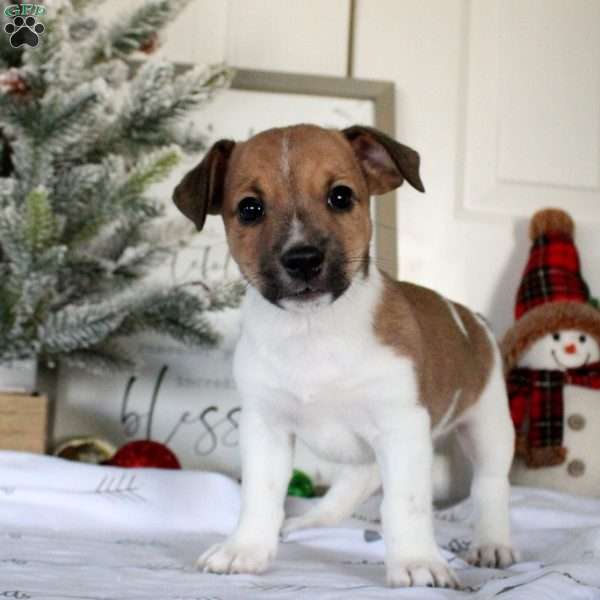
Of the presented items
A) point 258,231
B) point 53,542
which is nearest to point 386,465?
point 258,231

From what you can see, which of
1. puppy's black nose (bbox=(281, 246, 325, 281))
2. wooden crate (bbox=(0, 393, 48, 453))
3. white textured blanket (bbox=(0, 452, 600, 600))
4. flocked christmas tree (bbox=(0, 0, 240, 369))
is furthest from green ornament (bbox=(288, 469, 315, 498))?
puppy's black nose (bbox=(281, 246, 325, 281))

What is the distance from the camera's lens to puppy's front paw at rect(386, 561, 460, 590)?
4.59 feet

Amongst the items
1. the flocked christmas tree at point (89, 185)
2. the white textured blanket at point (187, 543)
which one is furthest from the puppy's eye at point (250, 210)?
the white textured blanket at point (187, 543)

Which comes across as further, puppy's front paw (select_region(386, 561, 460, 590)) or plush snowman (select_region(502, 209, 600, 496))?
plush snowman (select_region(502, 209, 600, 496))

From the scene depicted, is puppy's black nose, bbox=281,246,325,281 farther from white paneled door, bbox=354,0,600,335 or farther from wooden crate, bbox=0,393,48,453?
white paneled door, bbox=354,0,600,335

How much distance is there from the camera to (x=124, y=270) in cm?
240

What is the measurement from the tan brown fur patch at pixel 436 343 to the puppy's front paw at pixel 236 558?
1.33 ft

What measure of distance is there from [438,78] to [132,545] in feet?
6.24

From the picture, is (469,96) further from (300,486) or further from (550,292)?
(300,486)

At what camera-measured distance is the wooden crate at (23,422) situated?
2.22 meters

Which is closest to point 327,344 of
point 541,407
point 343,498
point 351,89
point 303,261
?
point 303,261

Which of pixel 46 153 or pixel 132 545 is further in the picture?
pixel 46 153

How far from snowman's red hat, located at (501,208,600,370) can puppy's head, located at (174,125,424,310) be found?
3.18 ft

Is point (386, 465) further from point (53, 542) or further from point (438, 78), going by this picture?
point (438, 78)
